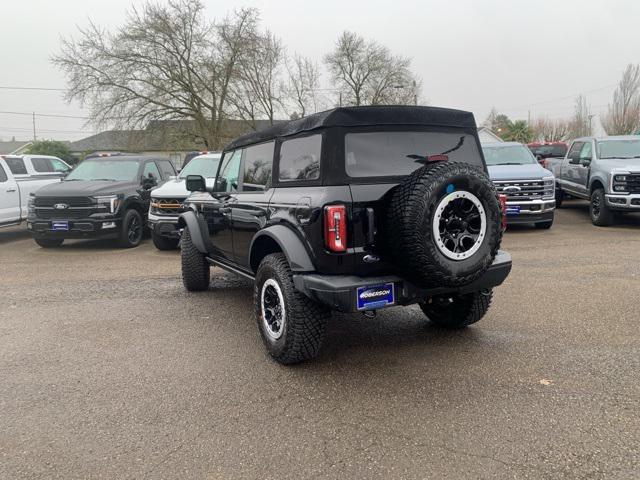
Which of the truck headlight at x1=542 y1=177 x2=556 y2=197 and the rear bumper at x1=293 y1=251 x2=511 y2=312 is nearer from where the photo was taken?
the rear bumper at x1=293 y1=251 x2=511 y2=312

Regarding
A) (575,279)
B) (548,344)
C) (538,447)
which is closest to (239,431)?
(538,447)

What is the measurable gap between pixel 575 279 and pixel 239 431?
16.6 feet

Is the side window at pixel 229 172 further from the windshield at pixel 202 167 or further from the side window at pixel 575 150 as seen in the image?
the side window at pixel 575 150

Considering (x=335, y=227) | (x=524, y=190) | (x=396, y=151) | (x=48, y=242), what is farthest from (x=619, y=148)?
(x=48, y=242)

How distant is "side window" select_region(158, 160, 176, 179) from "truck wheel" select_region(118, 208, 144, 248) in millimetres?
1490

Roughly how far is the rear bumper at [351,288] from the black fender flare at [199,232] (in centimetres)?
238

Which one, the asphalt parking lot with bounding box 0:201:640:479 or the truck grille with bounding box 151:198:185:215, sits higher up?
the truck grille with bounding box 151:198:185:215

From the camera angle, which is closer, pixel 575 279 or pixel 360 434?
pixel 360 434

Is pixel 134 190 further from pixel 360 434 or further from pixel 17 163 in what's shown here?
pixel 360 434

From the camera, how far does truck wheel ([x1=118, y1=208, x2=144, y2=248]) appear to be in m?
9.46

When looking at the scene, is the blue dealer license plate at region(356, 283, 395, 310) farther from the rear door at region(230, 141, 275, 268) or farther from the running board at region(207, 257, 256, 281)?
the running board at region(207, 257, 256, 281)

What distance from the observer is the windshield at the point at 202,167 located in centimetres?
1002

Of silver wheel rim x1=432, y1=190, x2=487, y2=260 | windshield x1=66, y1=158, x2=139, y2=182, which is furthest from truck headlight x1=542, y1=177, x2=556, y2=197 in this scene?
windshield x1=66, y1=158, x2=139, y2=182

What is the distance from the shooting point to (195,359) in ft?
13.1
